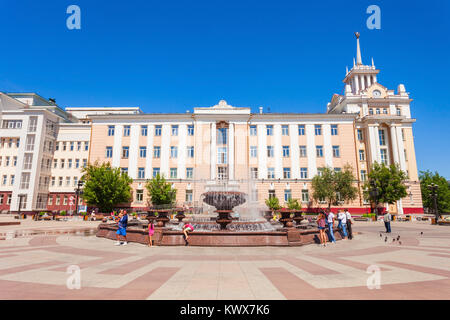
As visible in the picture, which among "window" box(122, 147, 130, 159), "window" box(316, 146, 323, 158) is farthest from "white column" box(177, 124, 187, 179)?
"window" box(316, 146, 323, 158)

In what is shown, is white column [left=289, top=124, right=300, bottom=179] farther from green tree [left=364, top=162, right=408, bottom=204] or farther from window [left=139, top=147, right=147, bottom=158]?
window [left=139, top=147, right=147, bottom=158]

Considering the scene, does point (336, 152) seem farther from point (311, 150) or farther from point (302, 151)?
point (302, 151)

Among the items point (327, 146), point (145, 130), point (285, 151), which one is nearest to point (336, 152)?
point (327, 146)

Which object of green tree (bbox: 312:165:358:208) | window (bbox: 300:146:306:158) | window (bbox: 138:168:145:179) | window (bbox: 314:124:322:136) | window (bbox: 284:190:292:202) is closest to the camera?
green tree (bbox: 312:165:358:208)

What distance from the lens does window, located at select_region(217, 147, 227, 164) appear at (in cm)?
4069

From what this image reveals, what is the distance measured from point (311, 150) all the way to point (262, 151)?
27.6ft

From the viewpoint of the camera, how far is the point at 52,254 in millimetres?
8898

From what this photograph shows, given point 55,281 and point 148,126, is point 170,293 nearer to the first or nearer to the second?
point 55,281

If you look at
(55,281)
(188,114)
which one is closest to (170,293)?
(55,281)

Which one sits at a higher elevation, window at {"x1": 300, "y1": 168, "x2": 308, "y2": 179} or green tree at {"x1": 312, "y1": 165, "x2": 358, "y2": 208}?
window at {"x1": 300, "y1": 168, "x2": 308, "y2": 179}

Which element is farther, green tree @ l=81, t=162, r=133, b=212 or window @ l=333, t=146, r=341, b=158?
window @ l=333, t=146, r=341, b=158

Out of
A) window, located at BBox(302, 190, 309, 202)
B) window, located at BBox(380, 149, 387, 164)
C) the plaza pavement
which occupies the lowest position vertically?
the plaza pavement

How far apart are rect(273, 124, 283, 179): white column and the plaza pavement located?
103 feet
